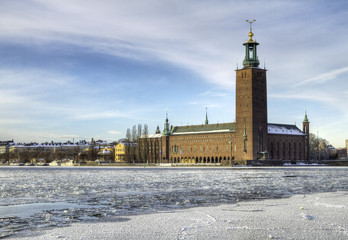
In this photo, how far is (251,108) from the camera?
10338 cm

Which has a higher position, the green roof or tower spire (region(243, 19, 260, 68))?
tower spire (region(243, 19, 260, 68))

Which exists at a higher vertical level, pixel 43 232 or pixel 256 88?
pixel 256 88

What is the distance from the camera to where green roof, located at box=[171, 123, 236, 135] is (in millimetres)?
116488

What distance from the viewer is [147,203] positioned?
1562 cm

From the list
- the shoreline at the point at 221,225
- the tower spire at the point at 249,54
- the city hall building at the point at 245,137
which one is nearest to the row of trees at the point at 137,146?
the city hall building at the point at 245,137

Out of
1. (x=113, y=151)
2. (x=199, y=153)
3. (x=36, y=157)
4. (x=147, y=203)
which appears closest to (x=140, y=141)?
(x=199, y=153)

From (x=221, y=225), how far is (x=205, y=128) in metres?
114

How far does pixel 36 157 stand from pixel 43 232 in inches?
6518

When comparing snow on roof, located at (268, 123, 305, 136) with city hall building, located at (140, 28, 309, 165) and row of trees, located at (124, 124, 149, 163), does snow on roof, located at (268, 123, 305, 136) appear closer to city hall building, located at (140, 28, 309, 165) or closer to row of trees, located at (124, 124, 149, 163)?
city hall building, located at (140, 28, 309, 165)

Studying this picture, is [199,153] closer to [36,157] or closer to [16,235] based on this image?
[36,157]

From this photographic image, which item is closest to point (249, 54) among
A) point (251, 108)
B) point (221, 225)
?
point (251, 108)

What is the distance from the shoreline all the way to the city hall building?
80.7 m

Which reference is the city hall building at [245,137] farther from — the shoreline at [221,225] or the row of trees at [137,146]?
the shoreline at [221,225]

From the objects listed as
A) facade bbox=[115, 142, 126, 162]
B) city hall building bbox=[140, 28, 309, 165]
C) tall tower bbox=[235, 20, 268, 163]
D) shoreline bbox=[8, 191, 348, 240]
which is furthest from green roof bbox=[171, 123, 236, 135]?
shoreline bbox=[8, 191, 348, 240]
